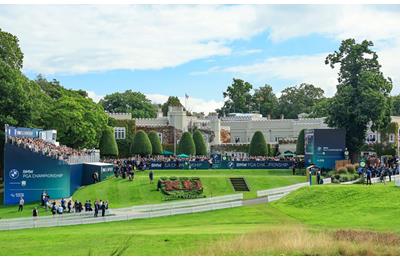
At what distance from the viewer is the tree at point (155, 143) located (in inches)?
3875

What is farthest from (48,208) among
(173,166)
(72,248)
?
(173,166)

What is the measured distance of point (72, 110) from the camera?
83.4m

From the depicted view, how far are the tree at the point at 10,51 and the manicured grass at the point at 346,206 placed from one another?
3344 centimetres

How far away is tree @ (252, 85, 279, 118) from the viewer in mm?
154375

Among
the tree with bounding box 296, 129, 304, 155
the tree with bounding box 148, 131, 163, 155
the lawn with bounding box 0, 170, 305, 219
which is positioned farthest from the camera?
the tree with bounding box 148, 131, 163, 155

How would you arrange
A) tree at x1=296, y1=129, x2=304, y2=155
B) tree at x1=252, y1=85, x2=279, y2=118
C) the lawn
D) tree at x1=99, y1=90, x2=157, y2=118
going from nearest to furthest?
the lawn → tree at x1=296, y1=129, x2=304, y2=155 → tree at x1=99, y1=90, x2=157, y2=118 → tree at x1=252, y1=85, x2=279, y2=118

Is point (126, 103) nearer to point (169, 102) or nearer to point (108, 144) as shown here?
point (169, 102)

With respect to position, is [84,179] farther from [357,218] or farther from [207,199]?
[357,218]

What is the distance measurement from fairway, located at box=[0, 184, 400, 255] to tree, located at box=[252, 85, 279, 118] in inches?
3954

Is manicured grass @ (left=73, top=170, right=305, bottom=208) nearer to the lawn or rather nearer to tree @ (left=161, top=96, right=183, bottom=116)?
the lawn

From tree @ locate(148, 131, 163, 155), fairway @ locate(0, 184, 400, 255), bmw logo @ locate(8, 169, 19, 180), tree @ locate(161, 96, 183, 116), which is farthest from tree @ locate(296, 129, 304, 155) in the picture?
tree @ locate(161, 96, 183, 116)

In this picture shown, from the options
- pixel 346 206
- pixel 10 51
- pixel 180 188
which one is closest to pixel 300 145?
pixel 180 188

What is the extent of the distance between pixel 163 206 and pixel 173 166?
27046 mm

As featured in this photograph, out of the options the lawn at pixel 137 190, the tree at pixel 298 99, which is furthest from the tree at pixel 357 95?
the tree at pixel 298 99
